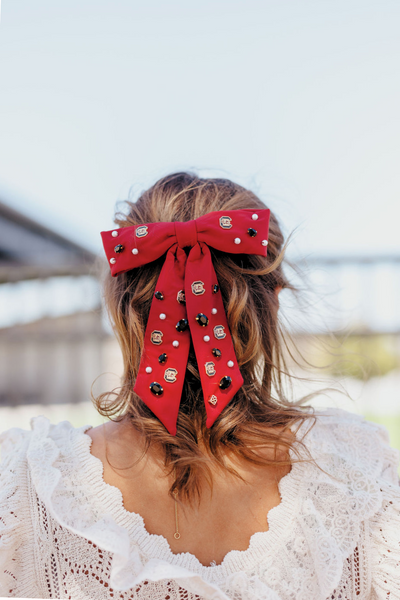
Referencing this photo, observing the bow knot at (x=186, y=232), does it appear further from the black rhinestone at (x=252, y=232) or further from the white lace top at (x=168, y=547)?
the white lace top at (x=168, y=547)

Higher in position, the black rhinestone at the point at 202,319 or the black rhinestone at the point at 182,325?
the black rhinestone at the point at 202,319

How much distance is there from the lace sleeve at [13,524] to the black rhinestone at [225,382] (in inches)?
16.1

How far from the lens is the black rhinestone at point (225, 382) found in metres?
0.77

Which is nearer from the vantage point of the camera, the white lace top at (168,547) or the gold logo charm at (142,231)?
the white lace top at (168,547)

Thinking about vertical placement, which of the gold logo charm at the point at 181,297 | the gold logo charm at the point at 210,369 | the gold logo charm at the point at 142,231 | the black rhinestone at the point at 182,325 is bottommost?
the gold logo charm at the point at 210,369

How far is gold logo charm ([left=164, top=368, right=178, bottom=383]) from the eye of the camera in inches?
30.8

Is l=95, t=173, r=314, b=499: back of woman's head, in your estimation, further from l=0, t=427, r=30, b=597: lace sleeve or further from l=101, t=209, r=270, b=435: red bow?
l=0, t=427, r=30, b=597: lace sleeve

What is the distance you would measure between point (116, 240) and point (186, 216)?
0.51 feet

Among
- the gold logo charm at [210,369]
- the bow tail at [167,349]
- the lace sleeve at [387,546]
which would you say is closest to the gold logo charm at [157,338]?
the bow tail at [167,349]

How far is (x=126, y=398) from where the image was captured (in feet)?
2.84

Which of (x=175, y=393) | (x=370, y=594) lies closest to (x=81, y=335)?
(x=175, y=393)

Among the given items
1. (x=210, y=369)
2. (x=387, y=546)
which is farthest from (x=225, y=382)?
(x=387, y=546)

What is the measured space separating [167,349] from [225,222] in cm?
27

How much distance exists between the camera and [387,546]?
73 cm
